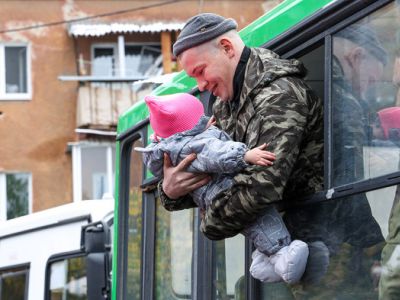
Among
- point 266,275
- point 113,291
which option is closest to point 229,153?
point 266,275

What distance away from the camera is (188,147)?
373 centimetres

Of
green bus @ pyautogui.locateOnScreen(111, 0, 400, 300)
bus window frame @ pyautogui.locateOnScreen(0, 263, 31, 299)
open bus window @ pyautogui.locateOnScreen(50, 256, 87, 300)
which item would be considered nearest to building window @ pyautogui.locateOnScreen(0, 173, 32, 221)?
bus window frame @ pyautogui.locateOnScreen(0, 263, 31, 299)

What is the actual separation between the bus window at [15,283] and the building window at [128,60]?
1853 cm

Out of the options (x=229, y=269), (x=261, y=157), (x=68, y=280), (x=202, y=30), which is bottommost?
(x=229, y=269)

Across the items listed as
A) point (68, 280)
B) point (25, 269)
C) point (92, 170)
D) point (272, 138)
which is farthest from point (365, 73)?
point (92, 170)

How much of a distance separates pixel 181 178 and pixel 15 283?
22.6 ft

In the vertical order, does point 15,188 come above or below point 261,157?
above

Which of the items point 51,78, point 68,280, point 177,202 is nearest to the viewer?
point 177,202

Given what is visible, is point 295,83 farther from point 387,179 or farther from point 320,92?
point 387,179

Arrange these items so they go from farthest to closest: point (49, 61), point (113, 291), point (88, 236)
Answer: point (49, 61), point (88, 236), point (113, 291)

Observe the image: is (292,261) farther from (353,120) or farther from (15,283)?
(15,283)

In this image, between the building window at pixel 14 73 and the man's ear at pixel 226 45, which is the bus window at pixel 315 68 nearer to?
the man's ear at pixel 226 45

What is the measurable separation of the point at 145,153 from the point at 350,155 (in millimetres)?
746

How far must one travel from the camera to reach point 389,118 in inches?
129
